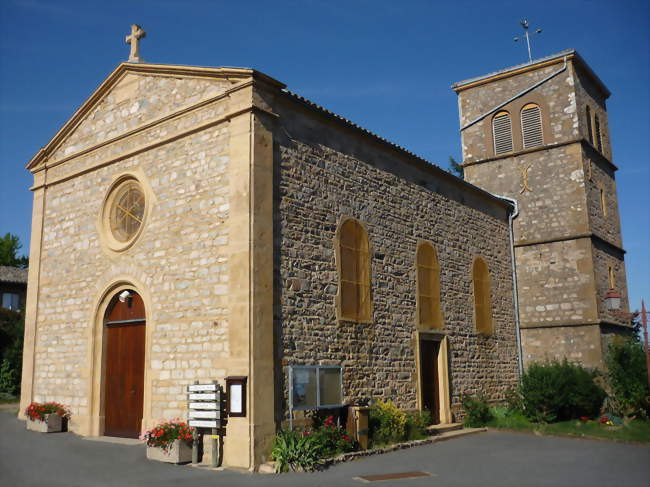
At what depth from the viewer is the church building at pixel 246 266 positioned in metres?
10.7

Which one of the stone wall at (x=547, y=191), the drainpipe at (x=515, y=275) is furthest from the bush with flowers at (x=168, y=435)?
the stone wall at (x=547, y=191)

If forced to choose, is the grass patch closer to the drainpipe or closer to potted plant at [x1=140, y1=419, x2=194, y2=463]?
the drainpipe

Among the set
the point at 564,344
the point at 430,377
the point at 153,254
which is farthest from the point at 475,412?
the point at 153,254

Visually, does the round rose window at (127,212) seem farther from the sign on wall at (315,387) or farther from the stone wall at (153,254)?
the sign on wall at (315,387)

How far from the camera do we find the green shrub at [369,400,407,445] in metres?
11.9

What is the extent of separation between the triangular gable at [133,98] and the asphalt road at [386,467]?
6.53 m

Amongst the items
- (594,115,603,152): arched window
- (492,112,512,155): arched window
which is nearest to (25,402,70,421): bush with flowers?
(492,112,512,155): arched window

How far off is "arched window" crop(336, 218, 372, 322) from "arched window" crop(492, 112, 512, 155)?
9279 millimetres

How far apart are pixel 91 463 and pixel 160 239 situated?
13.7ft

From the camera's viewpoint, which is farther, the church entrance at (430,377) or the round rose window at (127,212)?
the church entrance at (430,377)

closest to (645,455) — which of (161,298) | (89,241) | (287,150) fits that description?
(287,150)

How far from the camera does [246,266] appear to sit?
10.3m

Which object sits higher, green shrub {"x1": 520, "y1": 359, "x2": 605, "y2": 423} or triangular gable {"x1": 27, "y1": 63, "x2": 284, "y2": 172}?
triangular gable {"x1": 27, "y1": 63, "x2": 284, "y2": 172}

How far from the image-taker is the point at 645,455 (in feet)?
36.6
